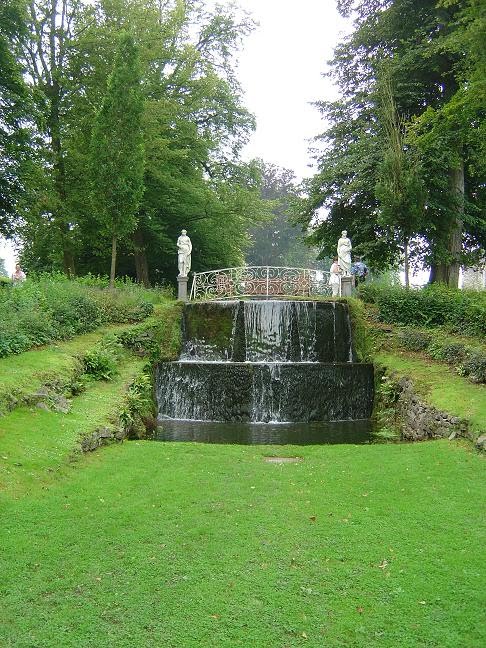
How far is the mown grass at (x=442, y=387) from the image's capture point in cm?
951

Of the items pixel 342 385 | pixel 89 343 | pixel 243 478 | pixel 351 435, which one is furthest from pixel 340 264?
pixel 243 478

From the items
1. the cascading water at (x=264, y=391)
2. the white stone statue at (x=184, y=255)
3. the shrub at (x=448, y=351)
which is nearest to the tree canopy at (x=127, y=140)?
the white stone statue at (x=184, y=255)

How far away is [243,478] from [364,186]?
14.8 m

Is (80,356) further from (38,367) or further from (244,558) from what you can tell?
(244,558)

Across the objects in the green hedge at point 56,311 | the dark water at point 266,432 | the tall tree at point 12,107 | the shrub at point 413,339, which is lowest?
the dark water at point 266,432

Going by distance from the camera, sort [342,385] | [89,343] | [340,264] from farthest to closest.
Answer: [340,264]
[342,385]
[89,343]

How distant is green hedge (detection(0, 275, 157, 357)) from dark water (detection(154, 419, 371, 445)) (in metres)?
3.19

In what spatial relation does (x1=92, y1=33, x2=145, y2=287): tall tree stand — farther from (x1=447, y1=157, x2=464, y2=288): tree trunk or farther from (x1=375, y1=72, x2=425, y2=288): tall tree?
(x1=447, y1=157, x2=464, y2=288): tree trunk

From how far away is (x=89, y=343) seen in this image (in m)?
12.9

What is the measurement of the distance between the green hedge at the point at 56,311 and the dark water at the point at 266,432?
10.5 feet

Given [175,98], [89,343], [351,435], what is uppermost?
[175,98]

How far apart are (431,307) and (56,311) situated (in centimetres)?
1001

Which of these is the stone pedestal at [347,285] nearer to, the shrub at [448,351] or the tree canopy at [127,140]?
the shrub at [448,351]

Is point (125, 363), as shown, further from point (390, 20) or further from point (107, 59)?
point (390, 20)
